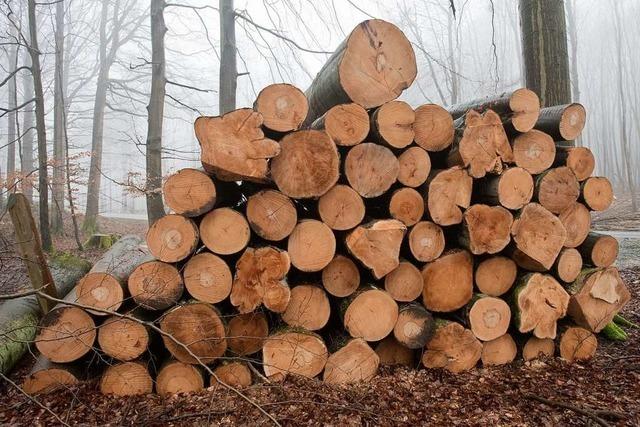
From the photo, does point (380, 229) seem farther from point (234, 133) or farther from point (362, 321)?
point (234, 133)

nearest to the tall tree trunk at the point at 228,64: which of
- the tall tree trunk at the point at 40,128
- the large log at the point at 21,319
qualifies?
the tall tree trunk at the point at 40,128

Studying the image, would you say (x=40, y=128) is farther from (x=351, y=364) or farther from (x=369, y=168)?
(x=351, y=364)

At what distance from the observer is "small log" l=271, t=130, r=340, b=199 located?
9.11ft

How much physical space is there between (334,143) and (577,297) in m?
2.21

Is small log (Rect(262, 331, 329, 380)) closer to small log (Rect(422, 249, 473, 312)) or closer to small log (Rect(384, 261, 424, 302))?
small log (Rect(384, 261, 424, 302))

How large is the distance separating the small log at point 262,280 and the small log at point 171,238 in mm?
373

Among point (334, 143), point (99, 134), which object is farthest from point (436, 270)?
point (99, 134)

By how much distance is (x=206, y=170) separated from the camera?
281 centimetres

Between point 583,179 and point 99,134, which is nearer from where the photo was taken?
point 583,179

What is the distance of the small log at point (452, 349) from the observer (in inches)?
121

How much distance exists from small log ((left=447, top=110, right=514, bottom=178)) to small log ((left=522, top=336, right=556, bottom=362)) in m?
1.37

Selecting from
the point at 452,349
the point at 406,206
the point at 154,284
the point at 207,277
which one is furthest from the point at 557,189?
the point at 154,284

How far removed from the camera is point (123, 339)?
9.07 ft

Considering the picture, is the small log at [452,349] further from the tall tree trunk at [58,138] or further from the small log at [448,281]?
the tall tree trunk at [58,138]
